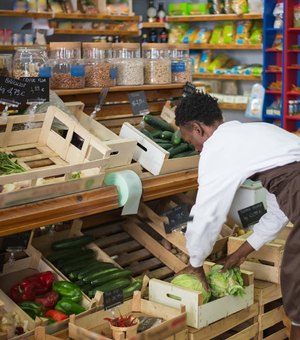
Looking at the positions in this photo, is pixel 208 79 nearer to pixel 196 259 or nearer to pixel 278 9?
pixel 278 9

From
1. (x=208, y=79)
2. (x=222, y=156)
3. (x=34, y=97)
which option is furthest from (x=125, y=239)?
(x=208, y=79)

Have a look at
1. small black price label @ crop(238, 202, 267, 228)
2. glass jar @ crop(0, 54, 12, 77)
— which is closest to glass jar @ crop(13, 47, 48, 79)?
glass jar @ crop(0, 54, 12, 77)

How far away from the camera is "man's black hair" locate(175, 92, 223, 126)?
3.06m

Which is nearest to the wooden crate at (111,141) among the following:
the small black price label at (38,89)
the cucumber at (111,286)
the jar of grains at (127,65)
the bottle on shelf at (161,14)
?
the small black price label at (38,89)

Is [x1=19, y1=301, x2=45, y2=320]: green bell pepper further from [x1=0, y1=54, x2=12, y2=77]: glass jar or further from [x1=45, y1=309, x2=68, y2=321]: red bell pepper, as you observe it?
[x1=0, y1=54, x2=12, y2=77]: glass jar

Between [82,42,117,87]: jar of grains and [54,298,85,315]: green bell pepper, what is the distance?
4.56 ft

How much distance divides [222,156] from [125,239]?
1.26 meters

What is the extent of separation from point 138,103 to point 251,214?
0.95 m

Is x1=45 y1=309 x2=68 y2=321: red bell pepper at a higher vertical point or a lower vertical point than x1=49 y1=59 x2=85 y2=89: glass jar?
lower

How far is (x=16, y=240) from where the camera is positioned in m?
3.31

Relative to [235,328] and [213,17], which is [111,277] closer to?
[235,328]

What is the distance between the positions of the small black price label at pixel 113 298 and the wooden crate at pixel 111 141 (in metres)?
0.65

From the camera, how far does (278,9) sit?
29.0 feet

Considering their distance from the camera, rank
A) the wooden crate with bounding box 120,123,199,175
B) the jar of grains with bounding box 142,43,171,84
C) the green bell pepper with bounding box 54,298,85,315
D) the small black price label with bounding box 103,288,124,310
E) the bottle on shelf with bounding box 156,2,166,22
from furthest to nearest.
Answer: the bottle on shelf with bounding box 156,2,166,22 < the jar of grains with bounding box 142,43,171,84 < the wooden crate with bounding box 120,123,199,175 < the green bell pepper with bounding box 54,298,85,315 < the small black price label with bounding box 103,288,124,310
